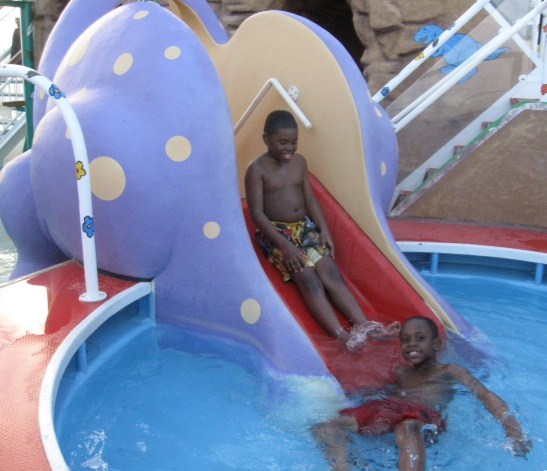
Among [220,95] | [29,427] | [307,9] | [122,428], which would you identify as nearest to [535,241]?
[220,95]

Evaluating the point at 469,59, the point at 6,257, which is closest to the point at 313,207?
the point at 469,59

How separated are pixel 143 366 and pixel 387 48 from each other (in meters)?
5.59

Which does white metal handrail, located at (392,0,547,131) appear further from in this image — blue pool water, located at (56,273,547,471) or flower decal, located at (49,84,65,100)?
flower decal, located at (49,84,65,100)

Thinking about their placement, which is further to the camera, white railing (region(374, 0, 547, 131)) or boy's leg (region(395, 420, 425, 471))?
white railing (region(374, 0, 547, 131))

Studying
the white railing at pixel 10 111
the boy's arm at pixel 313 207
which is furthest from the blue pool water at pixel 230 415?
the white railing at pixel 10 111

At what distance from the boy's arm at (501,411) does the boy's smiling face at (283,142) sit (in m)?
1.39

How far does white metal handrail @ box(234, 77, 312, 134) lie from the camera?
12.6ft

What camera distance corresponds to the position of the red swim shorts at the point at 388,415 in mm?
2502

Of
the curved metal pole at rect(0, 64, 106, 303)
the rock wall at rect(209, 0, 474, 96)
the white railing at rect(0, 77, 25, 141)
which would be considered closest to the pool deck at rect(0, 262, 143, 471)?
the curved metal pole at rect(0, 64, 106, 303)

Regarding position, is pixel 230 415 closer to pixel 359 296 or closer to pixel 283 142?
pixel 359 296

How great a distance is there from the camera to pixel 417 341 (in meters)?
2.74

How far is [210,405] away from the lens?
289 cm

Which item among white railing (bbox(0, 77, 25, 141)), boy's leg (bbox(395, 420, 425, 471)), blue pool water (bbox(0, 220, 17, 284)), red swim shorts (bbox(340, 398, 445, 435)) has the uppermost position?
boy's leg (bbox(395, 420, 425, 471))

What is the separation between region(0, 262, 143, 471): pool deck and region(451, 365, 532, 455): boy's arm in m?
1.59
